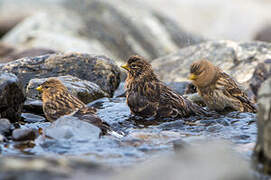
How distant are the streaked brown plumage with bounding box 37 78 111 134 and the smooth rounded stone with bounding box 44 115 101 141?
14.2 inches

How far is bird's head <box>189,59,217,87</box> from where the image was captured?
6.73 m

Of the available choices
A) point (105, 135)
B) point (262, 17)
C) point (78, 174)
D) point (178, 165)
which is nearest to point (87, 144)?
point (105, 135)

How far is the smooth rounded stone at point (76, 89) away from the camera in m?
7.56

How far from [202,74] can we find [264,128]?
291 centimetres

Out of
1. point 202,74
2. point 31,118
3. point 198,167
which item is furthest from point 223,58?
point 198,167

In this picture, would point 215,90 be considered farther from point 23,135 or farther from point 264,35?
point 264,35

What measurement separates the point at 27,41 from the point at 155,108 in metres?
9.73

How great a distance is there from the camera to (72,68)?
848cm

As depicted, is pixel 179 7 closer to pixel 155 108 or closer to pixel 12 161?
pixel 155 108

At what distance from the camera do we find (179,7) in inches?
941

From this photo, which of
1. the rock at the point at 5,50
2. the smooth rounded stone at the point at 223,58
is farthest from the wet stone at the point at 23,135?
the rock at the point at 5,50

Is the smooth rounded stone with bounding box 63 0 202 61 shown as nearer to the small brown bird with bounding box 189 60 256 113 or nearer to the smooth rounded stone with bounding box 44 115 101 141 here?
the small brown bird with bounding box 189 60 256 113

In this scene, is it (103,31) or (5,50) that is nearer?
(5,50)

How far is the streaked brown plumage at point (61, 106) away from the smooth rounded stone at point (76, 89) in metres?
0.64
